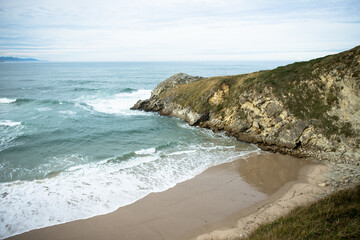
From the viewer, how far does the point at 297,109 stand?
1961 cm

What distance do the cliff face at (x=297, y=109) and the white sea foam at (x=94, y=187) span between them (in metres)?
4.32

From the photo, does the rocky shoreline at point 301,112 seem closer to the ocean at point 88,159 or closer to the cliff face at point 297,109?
the cliff face at point 297,109

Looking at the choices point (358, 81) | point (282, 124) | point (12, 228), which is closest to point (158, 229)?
point (12, 228)

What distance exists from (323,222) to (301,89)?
15.9m

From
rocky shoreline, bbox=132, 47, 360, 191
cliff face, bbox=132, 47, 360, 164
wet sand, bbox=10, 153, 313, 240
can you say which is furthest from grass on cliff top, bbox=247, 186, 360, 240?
cliff face, bbox=132, 47, 360, 164

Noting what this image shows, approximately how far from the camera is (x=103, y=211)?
11.0 metres

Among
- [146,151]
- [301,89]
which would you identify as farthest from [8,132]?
[301,89]

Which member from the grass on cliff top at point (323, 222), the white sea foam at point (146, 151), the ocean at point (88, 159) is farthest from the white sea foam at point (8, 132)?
the grass on cliff top at point (323, 222)

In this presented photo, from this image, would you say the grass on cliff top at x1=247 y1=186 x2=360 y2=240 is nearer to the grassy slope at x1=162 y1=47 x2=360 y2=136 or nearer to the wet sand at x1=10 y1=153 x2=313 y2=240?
the wet sand at x1=10 y1=153 x2=313 y2=240

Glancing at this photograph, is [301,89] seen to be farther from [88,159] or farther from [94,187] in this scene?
[88,159]

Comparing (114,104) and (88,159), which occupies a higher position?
(114,104)

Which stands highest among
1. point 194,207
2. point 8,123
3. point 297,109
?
point 297,109

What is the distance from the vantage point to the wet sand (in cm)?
956

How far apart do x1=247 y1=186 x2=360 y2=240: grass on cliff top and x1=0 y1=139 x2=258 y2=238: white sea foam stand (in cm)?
702
